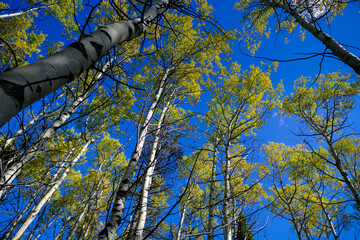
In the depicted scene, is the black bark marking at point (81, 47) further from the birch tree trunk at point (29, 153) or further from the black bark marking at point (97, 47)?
the birch tree trunk at point (29, 153)

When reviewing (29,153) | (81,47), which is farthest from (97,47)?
(29,153)

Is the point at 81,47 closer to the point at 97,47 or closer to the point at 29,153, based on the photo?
the point at 97,47

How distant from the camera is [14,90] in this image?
0.51 meters

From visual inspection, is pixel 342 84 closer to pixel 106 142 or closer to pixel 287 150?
pixel 287 150

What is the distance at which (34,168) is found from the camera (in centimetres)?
725

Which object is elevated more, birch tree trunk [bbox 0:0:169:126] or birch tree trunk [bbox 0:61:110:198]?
birch tree trunk [bbox 0:61:110:198]

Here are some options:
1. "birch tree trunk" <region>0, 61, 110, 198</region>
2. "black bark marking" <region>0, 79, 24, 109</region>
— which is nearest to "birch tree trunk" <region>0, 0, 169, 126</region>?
"black bark marking" <region>0, 79, 24, 109</region>

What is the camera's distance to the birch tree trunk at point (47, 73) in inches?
19.8

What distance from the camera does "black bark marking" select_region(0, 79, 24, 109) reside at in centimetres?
49

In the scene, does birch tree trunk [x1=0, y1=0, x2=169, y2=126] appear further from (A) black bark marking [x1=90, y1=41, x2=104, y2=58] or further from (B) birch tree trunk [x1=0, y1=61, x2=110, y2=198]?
(B) birch tree trunk [x1=0, y1=61, x2=110, y2=198]

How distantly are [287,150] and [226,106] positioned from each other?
6.28 meters

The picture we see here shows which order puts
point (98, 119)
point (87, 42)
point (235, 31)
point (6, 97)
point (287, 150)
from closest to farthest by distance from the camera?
point (6, 97)
point (87, 42)
point (235, 31)
point (98, 119)
point (287, 150)

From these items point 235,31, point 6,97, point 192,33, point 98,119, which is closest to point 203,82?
point 192,33

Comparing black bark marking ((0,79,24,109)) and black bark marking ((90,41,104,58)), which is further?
black bark marking ((90,41,104,58))
